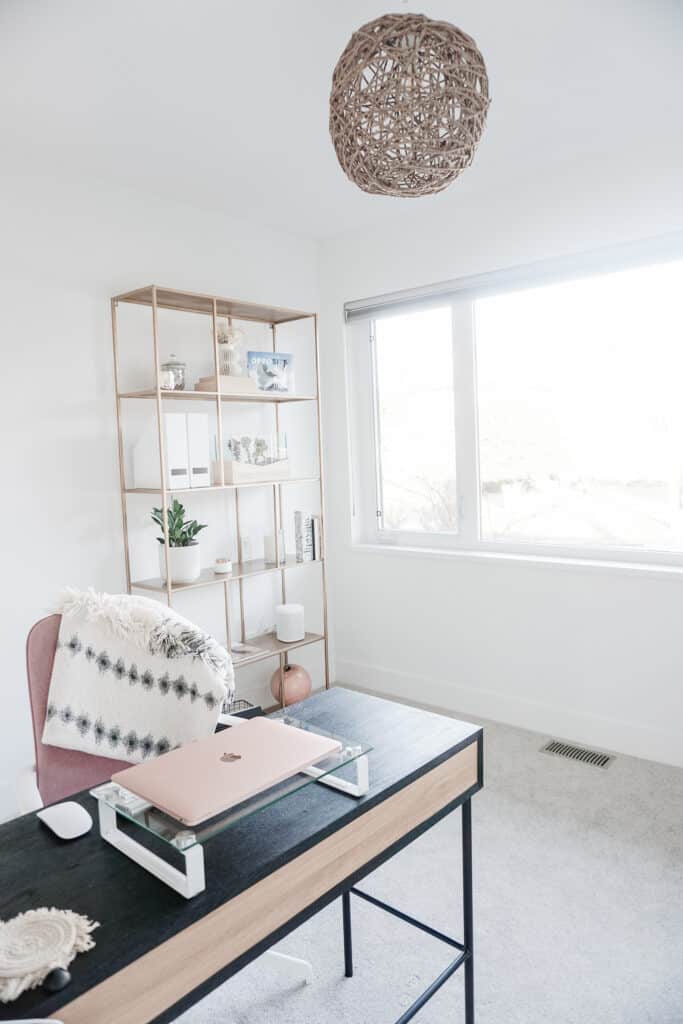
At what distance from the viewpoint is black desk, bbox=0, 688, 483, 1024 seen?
91cm

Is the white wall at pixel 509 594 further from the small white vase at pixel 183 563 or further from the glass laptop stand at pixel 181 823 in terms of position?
the glass laptop stand at pixel 181 823

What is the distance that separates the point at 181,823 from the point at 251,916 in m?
0.17

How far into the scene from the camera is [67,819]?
1.22 meters

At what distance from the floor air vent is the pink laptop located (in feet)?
6.83

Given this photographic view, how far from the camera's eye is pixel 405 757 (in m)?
1.43

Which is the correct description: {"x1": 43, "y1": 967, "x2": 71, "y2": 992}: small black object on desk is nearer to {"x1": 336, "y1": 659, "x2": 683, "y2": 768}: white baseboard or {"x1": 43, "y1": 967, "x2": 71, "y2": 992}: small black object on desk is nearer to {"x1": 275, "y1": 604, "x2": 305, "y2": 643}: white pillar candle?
{"x1": 275, "y1": 604, "x2": 305, "y2": 643}: white pillar candle

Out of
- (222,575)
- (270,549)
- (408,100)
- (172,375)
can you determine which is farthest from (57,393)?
(408,100)

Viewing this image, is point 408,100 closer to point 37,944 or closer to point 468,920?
point 37,944

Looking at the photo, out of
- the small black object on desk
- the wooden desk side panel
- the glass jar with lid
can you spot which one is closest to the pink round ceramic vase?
the glass jar with lid

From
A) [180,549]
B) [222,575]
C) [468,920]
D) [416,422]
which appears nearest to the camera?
[468,920]

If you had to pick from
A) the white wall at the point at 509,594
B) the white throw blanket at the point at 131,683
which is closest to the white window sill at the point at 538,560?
the white wall at the point at 509,594

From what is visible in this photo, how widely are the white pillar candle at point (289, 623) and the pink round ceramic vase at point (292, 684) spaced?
0.16 metres

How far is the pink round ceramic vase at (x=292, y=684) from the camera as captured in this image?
346 cm

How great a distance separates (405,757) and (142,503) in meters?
2.06
